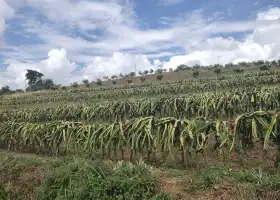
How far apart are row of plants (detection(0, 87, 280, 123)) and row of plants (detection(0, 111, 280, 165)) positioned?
4.03 m

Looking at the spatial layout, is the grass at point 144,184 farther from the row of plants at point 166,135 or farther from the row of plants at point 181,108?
the row of plants at point 181,108

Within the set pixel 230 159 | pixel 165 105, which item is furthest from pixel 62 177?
pixel 165 105

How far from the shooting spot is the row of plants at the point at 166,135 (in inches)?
216

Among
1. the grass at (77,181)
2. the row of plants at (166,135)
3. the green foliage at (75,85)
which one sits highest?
the green foliage at (75,85)

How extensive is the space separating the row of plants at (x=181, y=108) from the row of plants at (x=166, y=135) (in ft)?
13.2

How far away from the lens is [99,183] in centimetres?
487

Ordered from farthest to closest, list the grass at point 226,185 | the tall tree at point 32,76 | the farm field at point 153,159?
the tall tree at point 32,76 < the farm field at point 153,159 < the grass at point 226,185

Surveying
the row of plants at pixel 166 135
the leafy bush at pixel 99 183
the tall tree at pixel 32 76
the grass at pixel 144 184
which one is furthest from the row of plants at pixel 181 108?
the tall tree at pixel 32 76

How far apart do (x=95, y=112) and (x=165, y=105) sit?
410 centimetres

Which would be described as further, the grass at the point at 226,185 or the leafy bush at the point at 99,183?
the leafy bush at the point at 99,183

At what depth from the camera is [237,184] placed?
429 centimetres

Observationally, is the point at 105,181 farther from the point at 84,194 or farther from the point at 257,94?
the point at 257,94

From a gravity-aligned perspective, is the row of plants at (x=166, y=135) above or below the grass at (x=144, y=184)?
above

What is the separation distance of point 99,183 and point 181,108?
24.5 ft
